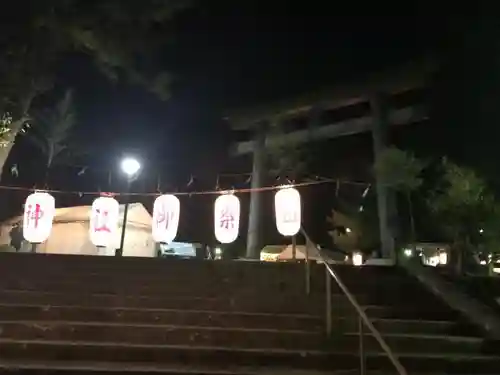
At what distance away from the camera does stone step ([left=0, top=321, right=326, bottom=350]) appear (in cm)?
711

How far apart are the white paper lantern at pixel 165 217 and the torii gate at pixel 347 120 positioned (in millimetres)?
5165

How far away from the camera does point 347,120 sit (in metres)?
20.4

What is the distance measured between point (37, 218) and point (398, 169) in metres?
10.7

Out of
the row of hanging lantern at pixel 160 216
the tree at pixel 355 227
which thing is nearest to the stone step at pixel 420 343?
the row of hanging lantern at pixel 160 216

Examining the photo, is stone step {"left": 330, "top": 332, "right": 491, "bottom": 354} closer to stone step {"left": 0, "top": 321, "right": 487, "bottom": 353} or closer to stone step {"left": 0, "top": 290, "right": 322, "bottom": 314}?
stone step {"left": 0, "top": 321, "right": 487, "bottom": 353}

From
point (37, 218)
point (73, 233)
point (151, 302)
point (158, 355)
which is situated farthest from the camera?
point (73, 233)

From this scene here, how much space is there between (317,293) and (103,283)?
356 cm

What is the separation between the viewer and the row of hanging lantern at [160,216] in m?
16.2

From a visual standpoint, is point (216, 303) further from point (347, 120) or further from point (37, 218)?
point (347, 120)

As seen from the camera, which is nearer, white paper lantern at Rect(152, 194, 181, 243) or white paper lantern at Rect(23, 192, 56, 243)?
white paper lantern at Rect(23, 192, 56, 243)

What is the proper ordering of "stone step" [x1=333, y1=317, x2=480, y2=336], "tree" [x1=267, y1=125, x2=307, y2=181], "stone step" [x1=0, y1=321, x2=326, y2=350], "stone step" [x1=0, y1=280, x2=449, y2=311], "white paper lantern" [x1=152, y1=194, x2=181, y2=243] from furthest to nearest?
"tree" [x1=267, y1=125, x2=307, y2=181] < "white paper lantern" [x1=152, y1=194, x2=181, y2=243] < "stone step" [x1=0, y1=280, x2=449, y2=311] < "stone step" [x1=333, y1=317, x2=480, y2=336] < "stone step" [x1=0, y1=321, x2=326, y2=350]

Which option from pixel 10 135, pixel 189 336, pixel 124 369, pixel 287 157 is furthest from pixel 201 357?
pixel 287 157

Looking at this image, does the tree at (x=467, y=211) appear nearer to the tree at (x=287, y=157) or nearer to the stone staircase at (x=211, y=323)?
the tree at (x=287, y=157)

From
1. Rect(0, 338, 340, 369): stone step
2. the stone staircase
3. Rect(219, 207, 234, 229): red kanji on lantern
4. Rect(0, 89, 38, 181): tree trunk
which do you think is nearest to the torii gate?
Rect(219, 207, 234, 229): red kanji on lantern
